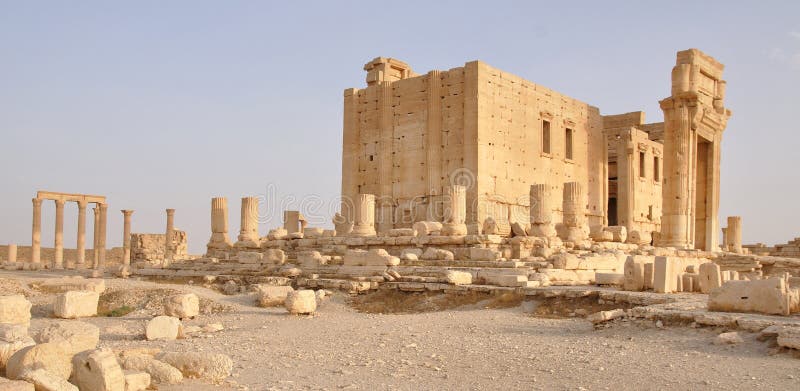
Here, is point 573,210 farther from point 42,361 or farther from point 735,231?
point 42,361

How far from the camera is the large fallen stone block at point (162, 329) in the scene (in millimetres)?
9438

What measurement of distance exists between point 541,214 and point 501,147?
6.06 meters

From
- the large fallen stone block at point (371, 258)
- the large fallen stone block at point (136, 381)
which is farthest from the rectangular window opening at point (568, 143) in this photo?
the large fallen stone block at point (136, 381)

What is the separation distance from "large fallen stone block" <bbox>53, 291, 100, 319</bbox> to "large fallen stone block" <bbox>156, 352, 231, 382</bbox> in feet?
20.1

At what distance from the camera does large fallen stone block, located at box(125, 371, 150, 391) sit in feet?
20.4

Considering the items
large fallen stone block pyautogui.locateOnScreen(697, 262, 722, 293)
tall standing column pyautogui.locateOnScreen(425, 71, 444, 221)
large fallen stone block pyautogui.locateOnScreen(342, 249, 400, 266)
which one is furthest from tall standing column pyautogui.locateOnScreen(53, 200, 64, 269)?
large fallen stone block pyautogui.locateOnScreen(697, 262, 722, 293)

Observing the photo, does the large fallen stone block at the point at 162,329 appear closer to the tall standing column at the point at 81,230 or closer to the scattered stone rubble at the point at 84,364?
the scattered stone rubble at the point at 84,364

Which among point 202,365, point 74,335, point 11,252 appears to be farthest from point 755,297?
point 11,252

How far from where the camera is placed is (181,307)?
12.2 metres

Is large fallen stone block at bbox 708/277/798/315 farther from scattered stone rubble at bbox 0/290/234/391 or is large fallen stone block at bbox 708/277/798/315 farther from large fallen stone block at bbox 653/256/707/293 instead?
scattered stone rubble at bbox 0/290/234/391

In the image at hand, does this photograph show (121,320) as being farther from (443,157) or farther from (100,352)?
(443,157)

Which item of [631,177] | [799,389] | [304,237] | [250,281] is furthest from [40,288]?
[631,177]

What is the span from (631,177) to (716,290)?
21761 mm

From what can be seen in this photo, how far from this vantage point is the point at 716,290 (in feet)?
33.2
